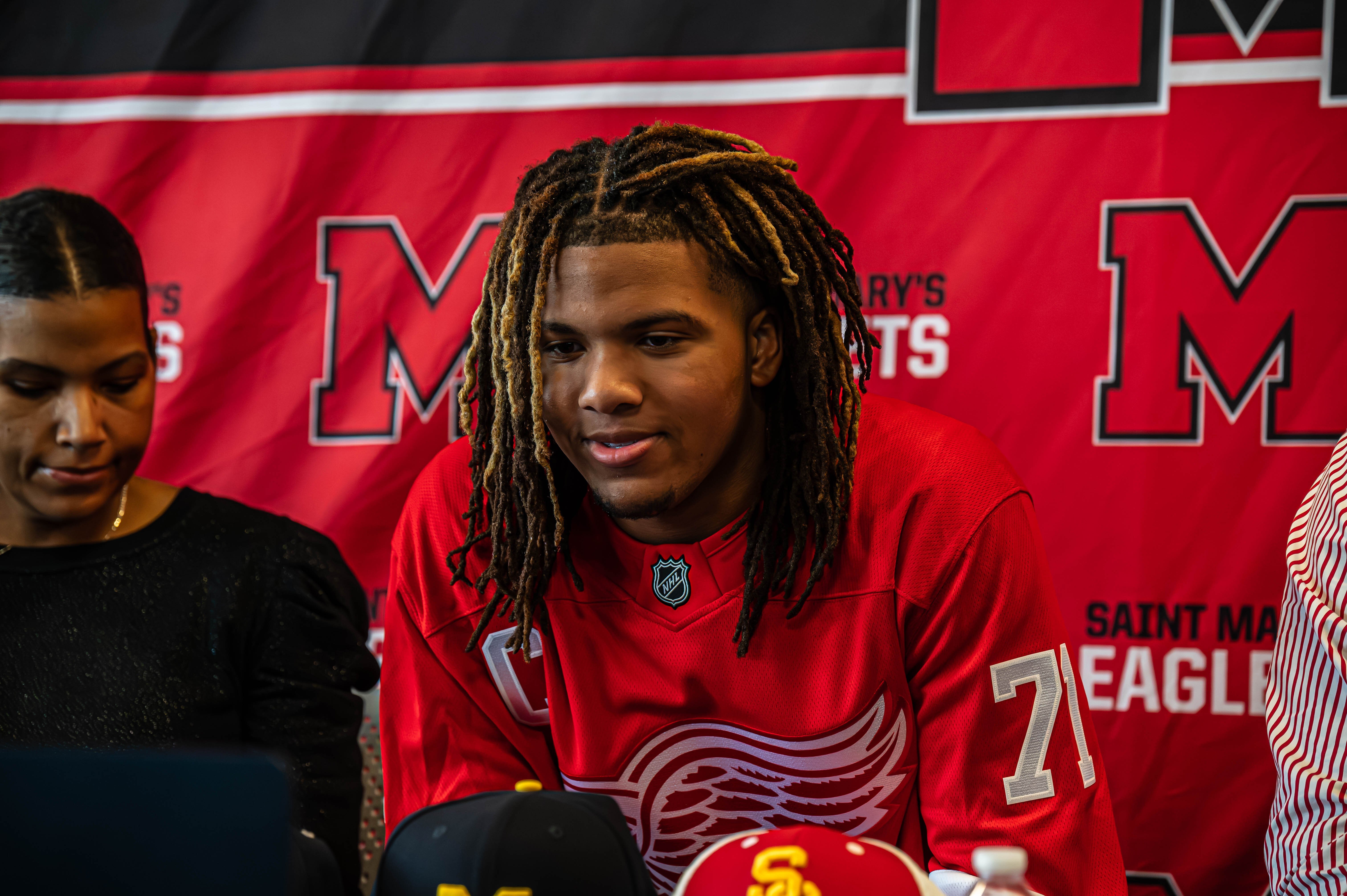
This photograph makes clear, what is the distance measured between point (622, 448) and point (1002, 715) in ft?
1.57

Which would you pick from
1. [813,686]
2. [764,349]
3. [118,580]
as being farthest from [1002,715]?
A: [118,580]

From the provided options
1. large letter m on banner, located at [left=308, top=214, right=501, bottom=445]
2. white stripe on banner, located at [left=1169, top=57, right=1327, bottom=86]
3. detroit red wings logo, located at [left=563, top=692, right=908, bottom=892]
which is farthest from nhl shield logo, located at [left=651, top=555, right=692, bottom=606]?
white stripe on banner, located at [left=1169, top=57, right=1327, bottom=86]

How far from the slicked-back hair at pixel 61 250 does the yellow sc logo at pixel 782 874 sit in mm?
1131

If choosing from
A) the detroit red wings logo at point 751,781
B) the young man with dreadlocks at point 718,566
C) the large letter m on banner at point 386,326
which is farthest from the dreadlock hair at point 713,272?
the large letter m on banner at point 386,326

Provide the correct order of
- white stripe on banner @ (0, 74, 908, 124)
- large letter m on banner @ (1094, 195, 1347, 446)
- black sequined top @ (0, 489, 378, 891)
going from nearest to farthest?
black sequined top @ (0, 489, 378, 891)
large letter m on banner @ (1094, 195, 1347, 446)
white stripe on banner @ (0, 74, 908, 124)

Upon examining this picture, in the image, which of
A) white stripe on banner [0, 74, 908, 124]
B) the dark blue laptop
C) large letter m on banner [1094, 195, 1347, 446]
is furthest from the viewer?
white stripe on banner [0, 74, 908, 124]

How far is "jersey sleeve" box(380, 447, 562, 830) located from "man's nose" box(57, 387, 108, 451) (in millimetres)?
399

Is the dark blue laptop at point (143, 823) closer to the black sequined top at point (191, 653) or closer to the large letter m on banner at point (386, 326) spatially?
the black sequined top at point (191, 653)

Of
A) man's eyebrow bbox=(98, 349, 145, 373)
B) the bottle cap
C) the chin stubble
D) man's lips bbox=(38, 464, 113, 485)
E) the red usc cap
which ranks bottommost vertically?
the red usc cap

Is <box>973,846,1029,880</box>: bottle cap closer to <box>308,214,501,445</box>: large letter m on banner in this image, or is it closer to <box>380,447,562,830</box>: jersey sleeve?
<box>380,447,562,830</box>: jersey sleeve

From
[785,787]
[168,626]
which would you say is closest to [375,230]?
[168,626]

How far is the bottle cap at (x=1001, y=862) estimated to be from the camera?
73 centimetres

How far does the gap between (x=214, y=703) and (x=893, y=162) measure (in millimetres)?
1308

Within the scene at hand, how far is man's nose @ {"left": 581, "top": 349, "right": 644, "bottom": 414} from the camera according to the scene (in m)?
1.15
